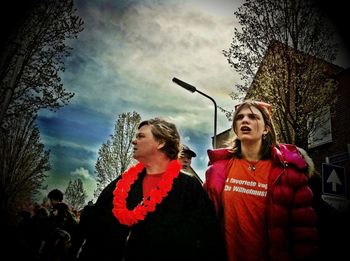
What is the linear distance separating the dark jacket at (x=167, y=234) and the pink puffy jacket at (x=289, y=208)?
0.25 meters

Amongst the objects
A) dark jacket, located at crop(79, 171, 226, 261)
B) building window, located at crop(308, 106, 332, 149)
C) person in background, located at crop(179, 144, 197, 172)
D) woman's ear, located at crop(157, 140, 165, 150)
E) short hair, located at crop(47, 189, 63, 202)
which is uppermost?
building window, located at crop(308, 106, 332, 149)

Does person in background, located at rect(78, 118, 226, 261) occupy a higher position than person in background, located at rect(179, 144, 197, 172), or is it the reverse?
person in background, located at rect(179, 144, 197, 172)

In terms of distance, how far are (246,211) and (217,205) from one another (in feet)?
0.79

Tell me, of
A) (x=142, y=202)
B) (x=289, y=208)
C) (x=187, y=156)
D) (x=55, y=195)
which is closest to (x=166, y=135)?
(x=142, y=202)

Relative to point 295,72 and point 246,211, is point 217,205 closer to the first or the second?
point 246,211

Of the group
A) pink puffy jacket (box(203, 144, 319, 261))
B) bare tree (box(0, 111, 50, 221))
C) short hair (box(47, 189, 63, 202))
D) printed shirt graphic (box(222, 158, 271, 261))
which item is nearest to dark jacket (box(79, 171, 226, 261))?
printed shirt graphic (box(222, 158, 271, 261))

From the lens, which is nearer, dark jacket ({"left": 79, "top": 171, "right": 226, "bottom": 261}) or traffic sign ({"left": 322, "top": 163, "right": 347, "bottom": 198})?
dark jacket ({"left": 79, "top": 171, "right": 226, "bottom": 261})

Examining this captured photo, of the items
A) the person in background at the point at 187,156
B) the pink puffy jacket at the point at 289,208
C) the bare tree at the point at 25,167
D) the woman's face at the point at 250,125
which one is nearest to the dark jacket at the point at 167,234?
the pink puffy jacket at the point at 289,208

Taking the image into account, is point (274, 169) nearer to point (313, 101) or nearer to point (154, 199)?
point (154, 199)

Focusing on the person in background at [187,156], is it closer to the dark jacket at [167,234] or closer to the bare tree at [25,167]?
the dark jacket at [167,234]

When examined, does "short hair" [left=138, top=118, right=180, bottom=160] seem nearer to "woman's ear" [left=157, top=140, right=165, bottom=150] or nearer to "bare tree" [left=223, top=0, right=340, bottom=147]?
"woman's ear" [left=157, top=140, right=165, bottom=150]

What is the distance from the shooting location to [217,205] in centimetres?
232

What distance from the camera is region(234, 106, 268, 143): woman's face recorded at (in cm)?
251

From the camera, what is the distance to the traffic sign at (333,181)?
419 centimetres
